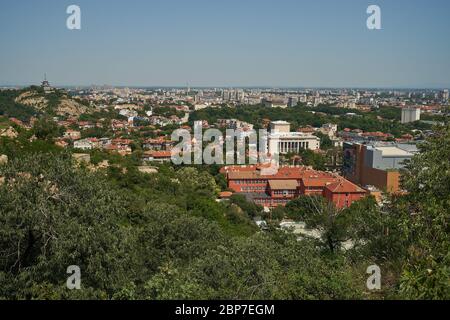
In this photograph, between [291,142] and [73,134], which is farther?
[291,142]

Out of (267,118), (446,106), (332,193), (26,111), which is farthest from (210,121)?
(446,106)

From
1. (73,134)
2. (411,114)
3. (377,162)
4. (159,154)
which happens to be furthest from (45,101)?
(411,114)

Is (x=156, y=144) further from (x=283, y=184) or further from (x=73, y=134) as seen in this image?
(x=283, y=184)

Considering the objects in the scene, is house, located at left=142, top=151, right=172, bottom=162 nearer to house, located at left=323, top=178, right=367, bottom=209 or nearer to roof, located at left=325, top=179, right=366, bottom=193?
roof, located at left=325, top=179, right=366, bottom=193

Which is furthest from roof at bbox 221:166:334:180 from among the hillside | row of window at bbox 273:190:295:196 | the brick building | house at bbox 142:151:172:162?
the hillside

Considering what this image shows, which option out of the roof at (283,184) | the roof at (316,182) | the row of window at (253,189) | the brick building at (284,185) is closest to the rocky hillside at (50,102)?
the brick building at (284,185)

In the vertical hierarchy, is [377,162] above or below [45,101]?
below

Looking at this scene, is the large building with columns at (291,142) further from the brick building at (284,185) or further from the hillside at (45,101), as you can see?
the hillside at (45,101)

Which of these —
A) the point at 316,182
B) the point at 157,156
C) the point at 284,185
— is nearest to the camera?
the point at 316,182
